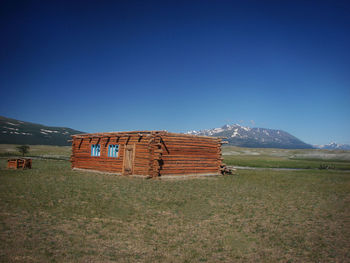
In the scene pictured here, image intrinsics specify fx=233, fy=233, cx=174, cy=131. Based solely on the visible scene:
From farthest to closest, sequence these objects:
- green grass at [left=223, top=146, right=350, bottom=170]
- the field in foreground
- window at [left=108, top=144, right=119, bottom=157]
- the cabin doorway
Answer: green grass at [left=223, top=146, right=350, bottom=170] < window at [left=108, top=144, right=119, bottom=157] < the cabin doorway < the field in foreground

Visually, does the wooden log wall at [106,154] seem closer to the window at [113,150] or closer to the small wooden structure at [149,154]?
the small wooden structure at [149,154]

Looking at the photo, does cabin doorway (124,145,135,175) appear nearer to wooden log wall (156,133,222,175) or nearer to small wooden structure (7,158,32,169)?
wooden log wall (156,133,222,175)

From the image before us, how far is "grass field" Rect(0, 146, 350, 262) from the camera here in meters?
6.58

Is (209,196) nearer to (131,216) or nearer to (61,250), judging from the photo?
(131,216)

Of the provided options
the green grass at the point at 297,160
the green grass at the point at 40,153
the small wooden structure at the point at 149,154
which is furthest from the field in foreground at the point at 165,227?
the green grass at the point at 40,153

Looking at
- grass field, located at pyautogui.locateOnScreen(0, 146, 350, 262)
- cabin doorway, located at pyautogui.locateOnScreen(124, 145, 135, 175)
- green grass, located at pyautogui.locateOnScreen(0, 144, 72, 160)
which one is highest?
cabin doorway, located at pyautogui.locateOnScreen(124, 145, 135, 175)

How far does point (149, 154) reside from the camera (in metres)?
22.0

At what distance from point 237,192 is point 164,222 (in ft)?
27.7

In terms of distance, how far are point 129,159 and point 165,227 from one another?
15427 mm

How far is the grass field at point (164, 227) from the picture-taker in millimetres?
6582

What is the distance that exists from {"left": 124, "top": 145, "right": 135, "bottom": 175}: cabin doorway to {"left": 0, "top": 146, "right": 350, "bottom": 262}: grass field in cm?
899

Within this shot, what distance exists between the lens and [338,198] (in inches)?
592

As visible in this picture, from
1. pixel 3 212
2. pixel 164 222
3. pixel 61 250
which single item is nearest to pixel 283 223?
pixel 164 222

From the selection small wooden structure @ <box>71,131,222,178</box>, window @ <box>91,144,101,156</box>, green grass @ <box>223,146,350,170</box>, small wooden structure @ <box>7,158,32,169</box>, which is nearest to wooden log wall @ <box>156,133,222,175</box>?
small wooden structure @ <box>71,131,222,178</box>
